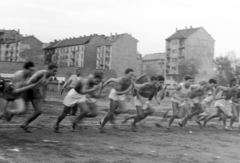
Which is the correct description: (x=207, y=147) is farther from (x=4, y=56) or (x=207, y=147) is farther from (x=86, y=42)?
(x=4, y=56)

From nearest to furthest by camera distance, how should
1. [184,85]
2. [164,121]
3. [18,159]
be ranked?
[18,159], [184,85], [164,121]

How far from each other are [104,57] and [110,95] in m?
96.2

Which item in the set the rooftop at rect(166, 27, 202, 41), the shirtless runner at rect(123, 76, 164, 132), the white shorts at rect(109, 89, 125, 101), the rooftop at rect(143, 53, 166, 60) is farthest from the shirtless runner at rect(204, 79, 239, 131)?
the rooftop at rect(143, 53, 166, 60)

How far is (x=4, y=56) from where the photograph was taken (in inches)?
5133

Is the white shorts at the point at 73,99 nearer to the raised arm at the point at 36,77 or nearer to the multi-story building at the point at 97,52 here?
the raised arm at the point at 36,77

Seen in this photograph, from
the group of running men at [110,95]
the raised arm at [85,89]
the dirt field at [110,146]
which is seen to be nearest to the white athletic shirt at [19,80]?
the group of running men at [110,95]

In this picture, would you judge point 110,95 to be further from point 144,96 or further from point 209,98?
point 209,98

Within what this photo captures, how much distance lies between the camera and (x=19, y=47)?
11569 centimetres

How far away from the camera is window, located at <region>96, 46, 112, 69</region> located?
348 ft

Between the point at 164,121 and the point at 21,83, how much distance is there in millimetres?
8149

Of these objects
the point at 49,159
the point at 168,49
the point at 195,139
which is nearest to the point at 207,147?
the point at 195,139

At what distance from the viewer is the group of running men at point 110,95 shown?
10633 mm

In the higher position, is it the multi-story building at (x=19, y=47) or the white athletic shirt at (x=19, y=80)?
the multi-story building at (x=19, y=47)

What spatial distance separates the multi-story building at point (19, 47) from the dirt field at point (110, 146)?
9607cm
